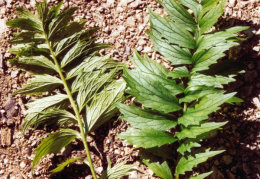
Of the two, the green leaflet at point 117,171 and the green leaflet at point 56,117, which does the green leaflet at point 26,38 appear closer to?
the green leaflet at point 56,117

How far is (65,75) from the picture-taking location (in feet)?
5.79

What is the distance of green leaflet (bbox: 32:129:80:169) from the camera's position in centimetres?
166

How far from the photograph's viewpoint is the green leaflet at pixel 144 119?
59.9 inches

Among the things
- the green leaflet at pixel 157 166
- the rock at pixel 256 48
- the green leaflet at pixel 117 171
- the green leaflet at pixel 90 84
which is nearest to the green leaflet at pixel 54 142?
the green leaflet at pixel 90 84

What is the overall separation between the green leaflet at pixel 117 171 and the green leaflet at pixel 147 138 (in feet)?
0.82

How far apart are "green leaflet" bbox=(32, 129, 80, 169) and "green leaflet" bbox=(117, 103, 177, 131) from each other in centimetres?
34

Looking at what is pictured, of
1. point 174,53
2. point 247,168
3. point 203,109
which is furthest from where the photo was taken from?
point 247,168

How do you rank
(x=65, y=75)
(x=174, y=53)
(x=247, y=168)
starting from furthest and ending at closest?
1. (x=65, y=75)
2. (x=247, y=168)
3. (x=174, y=53)

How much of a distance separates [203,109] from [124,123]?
49 cm

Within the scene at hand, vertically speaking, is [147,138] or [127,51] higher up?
[127,51]

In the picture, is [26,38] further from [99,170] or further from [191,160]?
[191,160]

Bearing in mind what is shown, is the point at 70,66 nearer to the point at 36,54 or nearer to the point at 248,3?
the point at 36,54

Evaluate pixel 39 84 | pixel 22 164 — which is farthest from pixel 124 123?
pixel 22 164

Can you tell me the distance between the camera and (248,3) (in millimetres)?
1719
